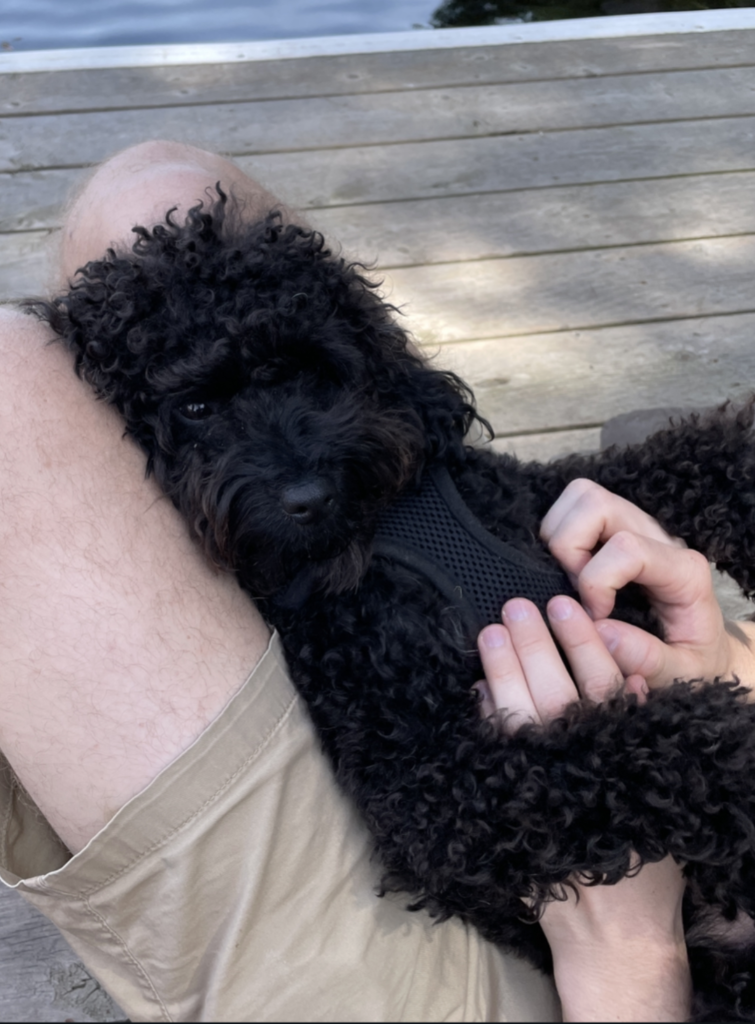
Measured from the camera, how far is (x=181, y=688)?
1.37m

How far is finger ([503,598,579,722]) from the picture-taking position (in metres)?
1.53

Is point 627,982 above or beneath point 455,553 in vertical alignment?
beneath

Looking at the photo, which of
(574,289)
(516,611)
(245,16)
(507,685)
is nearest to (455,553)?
(516,611)

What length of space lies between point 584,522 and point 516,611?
0.27 m

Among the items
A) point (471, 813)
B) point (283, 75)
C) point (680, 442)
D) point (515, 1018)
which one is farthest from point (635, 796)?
point (283, 75)

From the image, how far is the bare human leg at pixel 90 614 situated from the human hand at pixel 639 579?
61 centimetres

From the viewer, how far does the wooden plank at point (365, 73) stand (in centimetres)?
382

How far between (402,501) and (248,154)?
Answer: 2437 mm

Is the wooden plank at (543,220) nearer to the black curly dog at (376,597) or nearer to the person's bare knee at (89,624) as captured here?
the black curly dog at (376,597)

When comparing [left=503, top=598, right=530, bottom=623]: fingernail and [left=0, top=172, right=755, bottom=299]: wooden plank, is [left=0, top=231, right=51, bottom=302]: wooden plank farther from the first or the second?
[left=503, top=598, right=530, bottom=623]: fingernail

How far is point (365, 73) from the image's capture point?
160 inches

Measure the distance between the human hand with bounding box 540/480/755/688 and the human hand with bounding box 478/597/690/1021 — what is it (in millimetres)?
78

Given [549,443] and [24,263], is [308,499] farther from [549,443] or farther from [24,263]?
[24,263]

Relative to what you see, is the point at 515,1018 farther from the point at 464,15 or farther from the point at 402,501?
the point at 464,15
